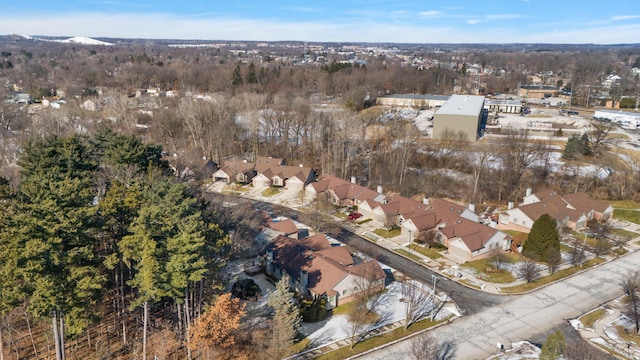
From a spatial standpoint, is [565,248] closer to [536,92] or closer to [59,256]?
[59,256]

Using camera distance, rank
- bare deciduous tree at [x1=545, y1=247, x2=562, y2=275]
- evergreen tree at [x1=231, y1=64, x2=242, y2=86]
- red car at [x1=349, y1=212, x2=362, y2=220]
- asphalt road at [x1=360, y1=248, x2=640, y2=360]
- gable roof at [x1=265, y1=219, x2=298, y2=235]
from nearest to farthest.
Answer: asphalt road at [x1=360, y1=248, x2=640, y2=360] → bare deciduous tree at [x1=545, y1=247, x2=562, y2=275] → gable roof at [x1=265, y1=219, x2=298, y2=235] → red car at [x1=349, y1=212, x2=362, y2=220] → evergreen tree at [x1=231, y1=64, x2=242, y2=86]

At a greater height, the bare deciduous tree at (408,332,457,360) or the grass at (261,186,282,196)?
the grass at (261,186,282,196)

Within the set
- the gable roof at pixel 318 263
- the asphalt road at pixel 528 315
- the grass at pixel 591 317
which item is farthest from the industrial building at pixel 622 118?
the gable roof at pixel 318 263

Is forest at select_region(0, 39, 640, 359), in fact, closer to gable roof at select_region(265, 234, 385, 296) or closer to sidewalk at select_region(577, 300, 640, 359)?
gable roof at select_region(265, 234, 385, 296)

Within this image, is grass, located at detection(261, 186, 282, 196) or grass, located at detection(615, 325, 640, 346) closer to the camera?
grass, located at detection(615, 325, 640, 346)

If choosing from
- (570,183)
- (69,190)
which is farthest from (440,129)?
(69,190)

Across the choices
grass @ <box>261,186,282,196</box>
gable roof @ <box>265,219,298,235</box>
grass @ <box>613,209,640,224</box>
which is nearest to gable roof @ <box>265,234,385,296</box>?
gable roof @ <box>265,219,298,235</box>

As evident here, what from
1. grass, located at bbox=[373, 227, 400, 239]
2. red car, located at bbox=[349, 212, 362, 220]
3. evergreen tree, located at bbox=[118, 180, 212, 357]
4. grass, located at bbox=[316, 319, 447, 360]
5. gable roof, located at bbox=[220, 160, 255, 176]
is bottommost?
grass, located at bbox=[316, 319, 447, 360]
